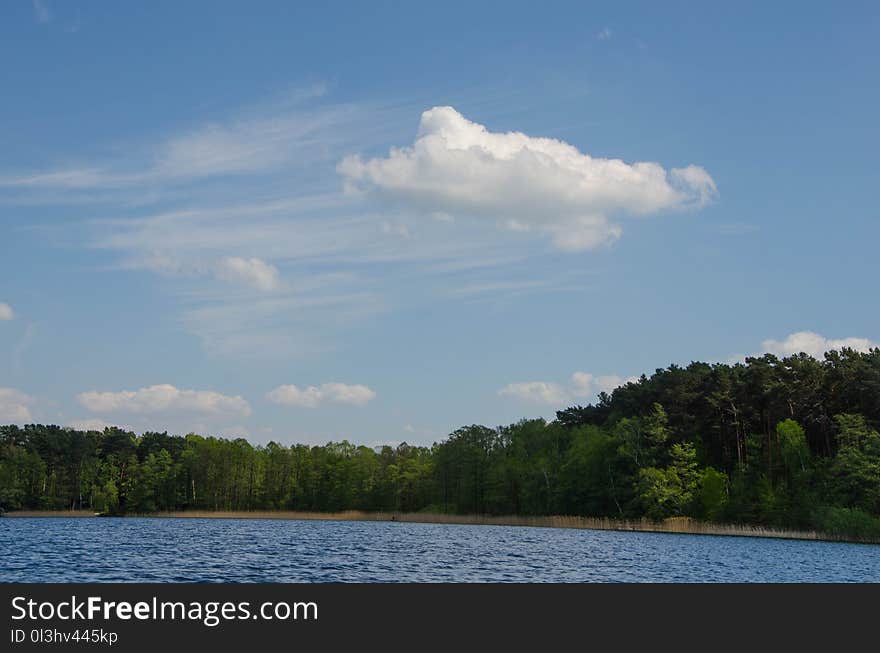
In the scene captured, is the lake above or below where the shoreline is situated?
above

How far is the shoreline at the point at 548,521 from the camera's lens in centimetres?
8888

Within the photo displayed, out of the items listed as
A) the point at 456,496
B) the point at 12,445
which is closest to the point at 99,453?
the point at 12,445

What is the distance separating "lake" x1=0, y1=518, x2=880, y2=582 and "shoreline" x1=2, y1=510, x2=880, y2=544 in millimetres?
13141

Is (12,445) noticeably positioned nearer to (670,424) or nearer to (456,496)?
(456,496)

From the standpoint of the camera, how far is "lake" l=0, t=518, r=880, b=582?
41.4 meters

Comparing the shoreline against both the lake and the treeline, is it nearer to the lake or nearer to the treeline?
the treeline

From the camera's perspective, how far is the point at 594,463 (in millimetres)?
126062
